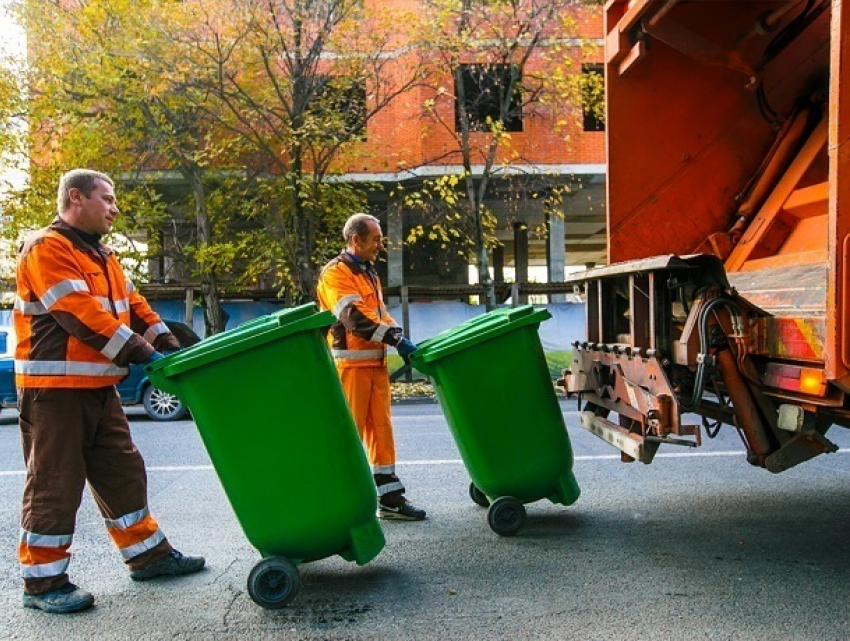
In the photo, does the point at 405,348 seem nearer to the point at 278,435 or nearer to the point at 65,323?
the point at 278,435

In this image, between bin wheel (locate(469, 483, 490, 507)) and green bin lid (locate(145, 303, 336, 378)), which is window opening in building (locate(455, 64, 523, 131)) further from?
green bin lid (locate(145, 303, 336, 378))

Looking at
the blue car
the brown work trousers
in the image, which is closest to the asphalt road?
the brown work trousers

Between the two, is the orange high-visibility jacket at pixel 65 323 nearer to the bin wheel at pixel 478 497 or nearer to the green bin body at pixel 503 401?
the green bin body at pixel 503 401

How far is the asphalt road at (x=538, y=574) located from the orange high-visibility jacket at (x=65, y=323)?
93cm

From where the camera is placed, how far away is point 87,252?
10.4 ft

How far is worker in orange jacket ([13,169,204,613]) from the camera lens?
2969mm

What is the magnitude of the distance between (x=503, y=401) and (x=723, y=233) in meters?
1.94

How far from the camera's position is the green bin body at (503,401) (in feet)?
11.9

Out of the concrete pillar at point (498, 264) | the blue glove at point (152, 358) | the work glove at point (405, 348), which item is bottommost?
the work glove at point (405, 348)

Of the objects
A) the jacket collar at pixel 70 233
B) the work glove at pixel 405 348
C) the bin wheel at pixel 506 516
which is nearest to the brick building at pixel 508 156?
the work glove at pixel 405 348

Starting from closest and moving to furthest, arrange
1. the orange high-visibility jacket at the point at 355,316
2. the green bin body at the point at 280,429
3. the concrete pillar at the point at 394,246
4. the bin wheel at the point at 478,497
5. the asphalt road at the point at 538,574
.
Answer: the asphalt road at the point at 538,574 < the green bin body at the point at 280,429 < the orange high-visibility jacket at the point at 355,316 < the bin wheel at the point at 478,497 < the concrete pillar at the point at 394,246

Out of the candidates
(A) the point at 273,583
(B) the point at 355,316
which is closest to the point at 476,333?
(B) the point at 355,316

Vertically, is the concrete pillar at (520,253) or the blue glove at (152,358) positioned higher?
the concrete pillar at (520,253)

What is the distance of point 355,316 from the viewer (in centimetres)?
398
